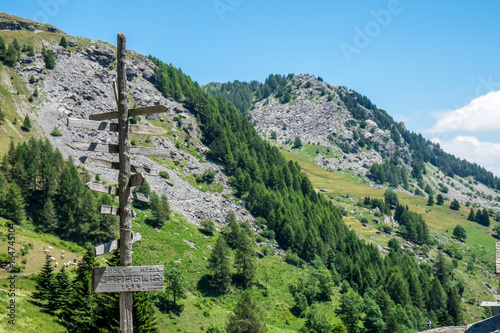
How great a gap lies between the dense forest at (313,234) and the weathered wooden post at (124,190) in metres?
78.4

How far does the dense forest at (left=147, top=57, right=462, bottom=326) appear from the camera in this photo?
4464 inches

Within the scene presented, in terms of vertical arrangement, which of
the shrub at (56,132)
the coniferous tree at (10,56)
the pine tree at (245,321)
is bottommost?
the pine tree at (245,321)

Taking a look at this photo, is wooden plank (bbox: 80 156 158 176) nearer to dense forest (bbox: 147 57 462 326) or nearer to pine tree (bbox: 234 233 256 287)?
pine tree (bbox: 234 233 256 287)

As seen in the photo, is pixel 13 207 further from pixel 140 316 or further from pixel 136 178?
pixel 136 178

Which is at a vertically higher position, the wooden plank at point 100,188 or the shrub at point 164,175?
the shrub at point 164,175

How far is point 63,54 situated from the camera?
162250 millimetres

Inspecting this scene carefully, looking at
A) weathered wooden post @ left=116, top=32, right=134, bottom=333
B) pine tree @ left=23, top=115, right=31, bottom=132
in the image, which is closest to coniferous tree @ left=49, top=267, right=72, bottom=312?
weathered wooden post @ left=116, top=32, right=134, bottom=333

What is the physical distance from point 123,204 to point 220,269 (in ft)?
245

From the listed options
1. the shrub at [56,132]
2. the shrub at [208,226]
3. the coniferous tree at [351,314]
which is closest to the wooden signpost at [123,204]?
the coniferous tree at [351,314]

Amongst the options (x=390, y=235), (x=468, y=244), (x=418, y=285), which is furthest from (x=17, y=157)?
Result: (x=468, y=244)

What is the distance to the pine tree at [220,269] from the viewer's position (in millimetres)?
83188

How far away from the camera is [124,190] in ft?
40.5

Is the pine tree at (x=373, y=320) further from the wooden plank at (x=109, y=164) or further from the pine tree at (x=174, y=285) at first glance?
the wooden plank at (x=109, y=164)

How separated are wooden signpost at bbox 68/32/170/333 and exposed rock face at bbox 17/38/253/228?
91693mm
